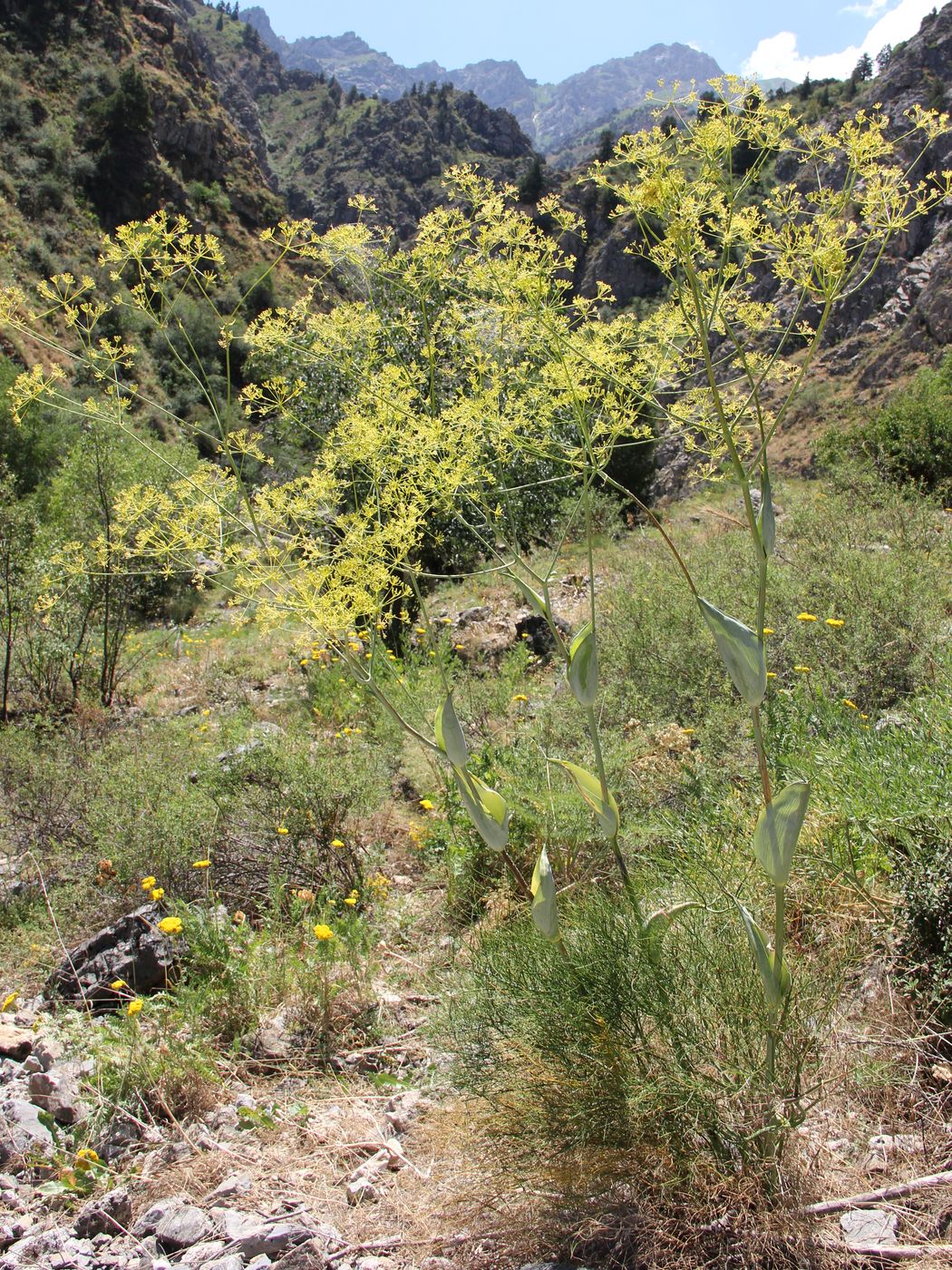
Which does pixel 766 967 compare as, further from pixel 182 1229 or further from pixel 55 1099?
pixel 55 1099

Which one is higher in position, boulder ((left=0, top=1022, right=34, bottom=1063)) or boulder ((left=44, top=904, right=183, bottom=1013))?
boulder ((left=44, top=904, right=183, bottom=1013))

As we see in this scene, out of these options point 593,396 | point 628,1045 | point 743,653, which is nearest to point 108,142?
point 593,396

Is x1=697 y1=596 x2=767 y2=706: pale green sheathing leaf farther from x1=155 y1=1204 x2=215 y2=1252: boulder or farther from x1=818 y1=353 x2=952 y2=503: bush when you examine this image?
x1=818 y1=353 x2=952 y2=503: bush

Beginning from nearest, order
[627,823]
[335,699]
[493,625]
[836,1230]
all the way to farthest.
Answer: [836,1230] → [627,823] → [335,699] → [493,625]

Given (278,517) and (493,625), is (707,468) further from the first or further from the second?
(493,625)

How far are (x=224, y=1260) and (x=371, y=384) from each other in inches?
95.8

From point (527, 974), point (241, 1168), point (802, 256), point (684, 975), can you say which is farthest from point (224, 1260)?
point (802, 256)

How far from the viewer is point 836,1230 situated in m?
1.56

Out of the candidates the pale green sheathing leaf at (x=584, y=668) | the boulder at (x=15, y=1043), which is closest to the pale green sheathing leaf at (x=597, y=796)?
the pale green sheathing leaf at (x=584, y=668)

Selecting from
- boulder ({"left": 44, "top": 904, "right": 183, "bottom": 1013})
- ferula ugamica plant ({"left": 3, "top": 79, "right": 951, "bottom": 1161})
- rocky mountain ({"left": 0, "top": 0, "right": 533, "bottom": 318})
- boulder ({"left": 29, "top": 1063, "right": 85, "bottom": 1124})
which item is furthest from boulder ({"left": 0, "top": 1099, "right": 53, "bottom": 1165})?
rocky mountain ({"left": 0, "top": 0, "right": 533, "bottom": 318})

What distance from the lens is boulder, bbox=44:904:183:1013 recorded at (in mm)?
3061

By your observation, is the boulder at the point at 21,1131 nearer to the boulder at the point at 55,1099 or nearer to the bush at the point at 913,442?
the boulder at the point at 55,1099

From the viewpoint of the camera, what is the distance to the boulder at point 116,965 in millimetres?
3061

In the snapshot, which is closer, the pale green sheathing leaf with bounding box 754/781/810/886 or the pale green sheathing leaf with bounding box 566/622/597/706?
the pale green sheathing leaf with bounding box 754/781/810/886
